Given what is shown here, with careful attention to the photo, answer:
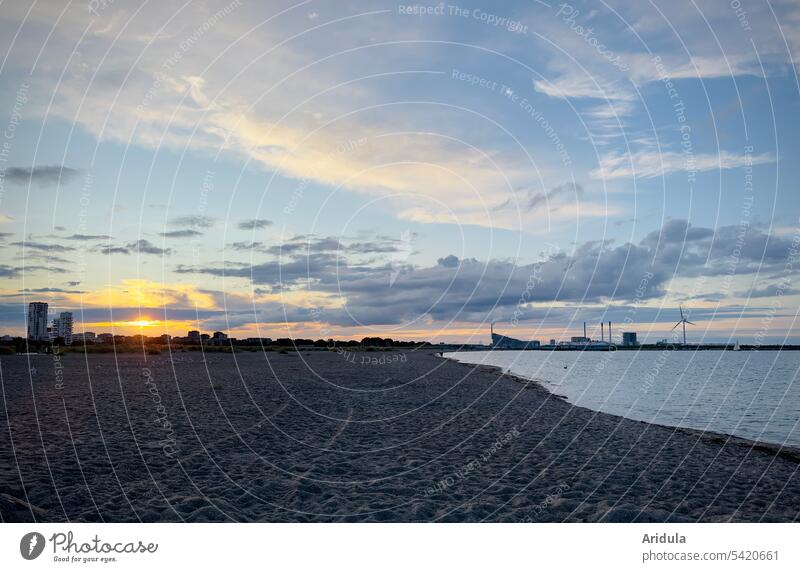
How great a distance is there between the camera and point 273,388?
152 ft

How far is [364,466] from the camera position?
60.5 ft

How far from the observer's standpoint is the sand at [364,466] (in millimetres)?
13906

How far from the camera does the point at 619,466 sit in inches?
764

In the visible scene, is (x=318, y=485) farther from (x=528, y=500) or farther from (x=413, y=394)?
(x=413, y=394)

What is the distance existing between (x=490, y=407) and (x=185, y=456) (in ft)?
72.6

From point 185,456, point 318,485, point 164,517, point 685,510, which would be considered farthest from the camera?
point 185,456

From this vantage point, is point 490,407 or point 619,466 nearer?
point 619,466

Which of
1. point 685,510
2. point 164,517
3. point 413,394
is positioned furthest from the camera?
point 413,394

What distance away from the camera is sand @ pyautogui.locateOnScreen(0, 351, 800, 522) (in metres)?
13.9

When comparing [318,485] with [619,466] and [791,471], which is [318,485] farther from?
[791,471]
